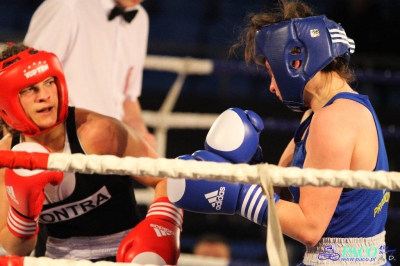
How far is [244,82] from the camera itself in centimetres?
450

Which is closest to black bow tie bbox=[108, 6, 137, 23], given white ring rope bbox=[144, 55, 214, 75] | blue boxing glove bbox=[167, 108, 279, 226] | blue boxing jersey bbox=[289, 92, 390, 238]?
white ring rope bbox=[144, 55, 214, 75]

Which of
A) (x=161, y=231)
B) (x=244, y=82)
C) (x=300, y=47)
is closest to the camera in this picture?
(x=300, y=47)

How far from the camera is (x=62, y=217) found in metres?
1.76

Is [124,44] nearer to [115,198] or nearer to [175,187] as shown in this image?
[115,198]

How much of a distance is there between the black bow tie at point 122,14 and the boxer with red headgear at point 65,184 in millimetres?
1001

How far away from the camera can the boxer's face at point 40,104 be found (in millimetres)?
1673

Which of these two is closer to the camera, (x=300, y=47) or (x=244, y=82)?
(x=300, y=47)

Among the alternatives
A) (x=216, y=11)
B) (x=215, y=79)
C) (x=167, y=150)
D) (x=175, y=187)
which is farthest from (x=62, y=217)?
(x=216, y=11)

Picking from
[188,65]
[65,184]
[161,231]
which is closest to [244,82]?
[188,65]

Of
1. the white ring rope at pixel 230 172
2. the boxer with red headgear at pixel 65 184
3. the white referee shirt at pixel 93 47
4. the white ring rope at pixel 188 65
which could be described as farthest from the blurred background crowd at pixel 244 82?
the white ring rope at pixel 230 172

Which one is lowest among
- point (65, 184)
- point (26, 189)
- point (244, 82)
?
point (244, 82)

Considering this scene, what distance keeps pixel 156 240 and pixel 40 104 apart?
507 millimetres

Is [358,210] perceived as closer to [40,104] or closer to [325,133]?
[325,133]

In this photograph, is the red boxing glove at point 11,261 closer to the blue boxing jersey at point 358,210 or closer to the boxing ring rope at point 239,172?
the boxing ring rope at point 239,172
